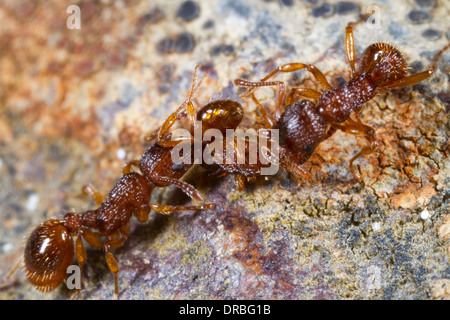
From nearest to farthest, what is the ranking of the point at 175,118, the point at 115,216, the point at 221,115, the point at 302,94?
the point at 221,115 < the point at 175,118 < the point at 302,94 < the point at 115,216

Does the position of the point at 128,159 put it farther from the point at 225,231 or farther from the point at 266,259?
the point at 266,259

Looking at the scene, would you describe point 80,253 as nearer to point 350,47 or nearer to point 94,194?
point 94,194

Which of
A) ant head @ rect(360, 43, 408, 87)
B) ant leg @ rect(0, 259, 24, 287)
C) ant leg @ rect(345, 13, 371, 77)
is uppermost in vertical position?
ant leg @ rect(345, 13, 371, 77)

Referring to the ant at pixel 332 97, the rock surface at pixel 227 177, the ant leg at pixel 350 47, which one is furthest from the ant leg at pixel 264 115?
the ant leg at pixel 350 47

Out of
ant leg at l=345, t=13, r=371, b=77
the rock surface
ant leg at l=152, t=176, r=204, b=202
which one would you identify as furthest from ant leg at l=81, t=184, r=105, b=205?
ant leg at l=345, t=13, r=371, b=77

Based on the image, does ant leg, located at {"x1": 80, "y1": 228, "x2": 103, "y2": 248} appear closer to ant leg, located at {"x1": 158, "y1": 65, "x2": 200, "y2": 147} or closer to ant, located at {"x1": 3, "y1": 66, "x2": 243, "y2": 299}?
ant, located at {"x1": 3, "y1": 66, "x2": 243, "y2": 299}

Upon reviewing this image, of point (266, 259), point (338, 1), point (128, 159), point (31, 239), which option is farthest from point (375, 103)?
point (31, 239)

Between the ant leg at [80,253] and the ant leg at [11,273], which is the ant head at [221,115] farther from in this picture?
the ant leg at [11,273]

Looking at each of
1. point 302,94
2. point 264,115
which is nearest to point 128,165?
point 264,115
